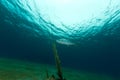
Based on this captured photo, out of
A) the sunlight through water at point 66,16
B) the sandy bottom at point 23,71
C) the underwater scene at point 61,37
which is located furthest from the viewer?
the sandy bottom at point 23,71

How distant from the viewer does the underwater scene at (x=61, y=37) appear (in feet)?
43.4

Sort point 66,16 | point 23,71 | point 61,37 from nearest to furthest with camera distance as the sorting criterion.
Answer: point 66,16 < point 23,71 < point 61,37

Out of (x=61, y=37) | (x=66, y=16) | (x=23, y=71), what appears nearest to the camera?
(x=66, y=16)

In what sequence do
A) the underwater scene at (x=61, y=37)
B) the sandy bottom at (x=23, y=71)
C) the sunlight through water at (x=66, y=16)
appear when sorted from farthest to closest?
1. the sandy bottom at (x=23, y=71)
2. the underwater scene at (x=61, y=37)
3. the sunlight through water at (x=66, y=16)

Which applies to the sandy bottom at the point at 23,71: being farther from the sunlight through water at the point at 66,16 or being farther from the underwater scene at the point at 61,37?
the sunlight through water at the point at 66,16

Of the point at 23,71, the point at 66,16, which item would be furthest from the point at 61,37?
the point at 23,71

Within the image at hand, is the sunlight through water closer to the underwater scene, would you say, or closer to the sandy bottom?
the underwater scene

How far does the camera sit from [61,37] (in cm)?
1606

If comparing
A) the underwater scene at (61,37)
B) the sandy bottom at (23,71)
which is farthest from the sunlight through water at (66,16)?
the sandy bottom at (23,71)

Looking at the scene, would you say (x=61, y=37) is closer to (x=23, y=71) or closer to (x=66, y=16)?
(x=66, y=16)

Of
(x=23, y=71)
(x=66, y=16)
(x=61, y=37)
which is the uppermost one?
(x=66, y=16)

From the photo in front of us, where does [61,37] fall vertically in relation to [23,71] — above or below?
above

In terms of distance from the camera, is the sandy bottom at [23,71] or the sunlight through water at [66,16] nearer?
the sunlight through water at [66,16]

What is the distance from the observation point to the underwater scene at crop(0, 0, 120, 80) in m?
13.2
